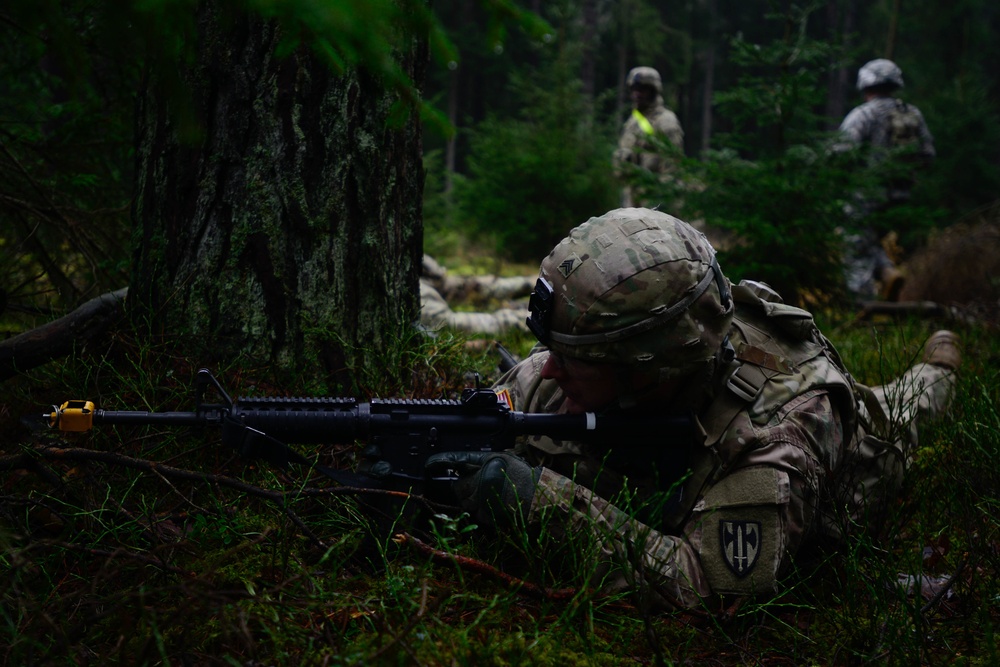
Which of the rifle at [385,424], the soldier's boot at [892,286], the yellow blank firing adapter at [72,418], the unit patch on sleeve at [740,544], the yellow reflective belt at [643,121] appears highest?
the yellow reflective belt at [643,121]

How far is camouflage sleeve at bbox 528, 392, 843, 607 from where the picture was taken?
224cm

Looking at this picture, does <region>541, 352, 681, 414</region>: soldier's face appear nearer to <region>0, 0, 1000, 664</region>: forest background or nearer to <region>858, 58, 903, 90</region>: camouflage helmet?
<region>0, 0, 1000, 664</region>: forest background

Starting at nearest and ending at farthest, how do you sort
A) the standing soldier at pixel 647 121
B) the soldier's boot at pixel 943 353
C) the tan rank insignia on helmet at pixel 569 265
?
the tan rank insignia on helmet at pixel 569 265 < the soldier's boot at pixel 943 353 < the standing soldier at pixel 647 121

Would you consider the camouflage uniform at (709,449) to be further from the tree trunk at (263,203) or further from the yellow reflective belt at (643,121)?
the yellow reflective belt at (643,121)

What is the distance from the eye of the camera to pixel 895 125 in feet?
29.8

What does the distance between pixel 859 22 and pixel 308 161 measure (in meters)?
36.3

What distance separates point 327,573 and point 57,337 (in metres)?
1.51

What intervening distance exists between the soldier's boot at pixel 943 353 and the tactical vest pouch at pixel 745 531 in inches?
93.0

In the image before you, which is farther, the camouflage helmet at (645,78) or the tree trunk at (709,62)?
the tree trunk at (709,62)

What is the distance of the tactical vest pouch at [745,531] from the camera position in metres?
2.25

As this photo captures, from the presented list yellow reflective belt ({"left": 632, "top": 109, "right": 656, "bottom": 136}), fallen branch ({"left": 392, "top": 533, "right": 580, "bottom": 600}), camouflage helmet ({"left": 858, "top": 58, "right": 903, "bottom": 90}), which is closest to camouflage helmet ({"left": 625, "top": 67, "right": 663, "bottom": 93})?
yellow reflective belt ({"left": 632, "top": 109, "right": 656, "bottom": 136})

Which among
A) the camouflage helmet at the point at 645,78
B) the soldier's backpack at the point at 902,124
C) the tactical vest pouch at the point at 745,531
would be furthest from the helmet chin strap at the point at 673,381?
the camouflage helmet at the point at 645,78

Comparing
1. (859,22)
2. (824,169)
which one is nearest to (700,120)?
(859,22)

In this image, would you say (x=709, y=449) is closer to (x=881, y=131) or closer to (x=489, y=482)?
(x=489, y=482)
